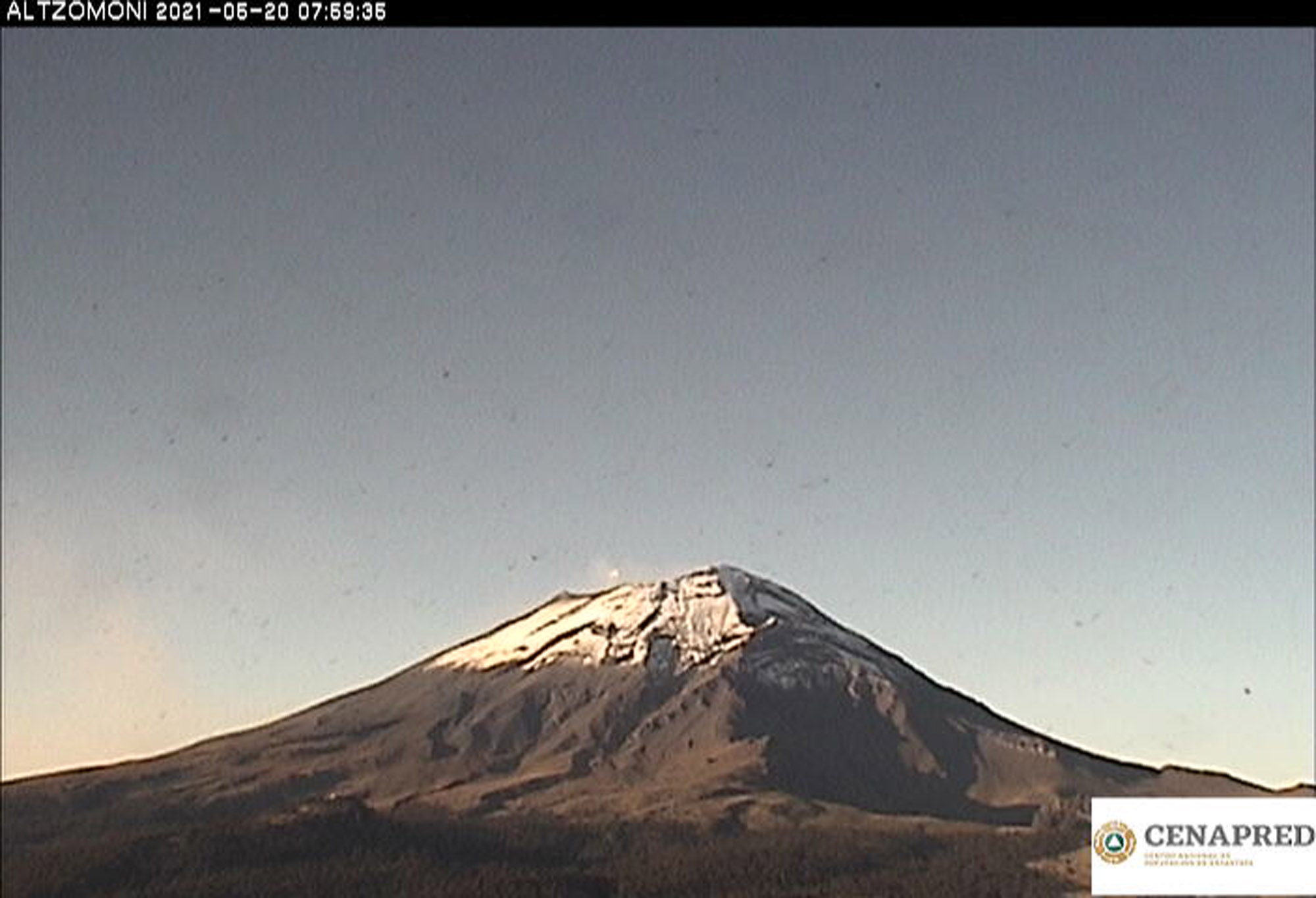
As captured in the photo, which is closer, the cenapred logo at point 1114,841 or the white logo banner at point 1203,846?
the white logo banner at point 1203,846

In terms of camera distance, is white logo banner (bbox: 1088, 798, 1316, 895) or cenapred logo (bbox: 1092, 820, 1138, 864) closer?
white logo banner (bbox: 1088, 798, 1316, 895)

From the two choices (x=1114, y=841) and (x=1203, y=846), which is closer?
(x=1203, y=846)
